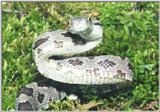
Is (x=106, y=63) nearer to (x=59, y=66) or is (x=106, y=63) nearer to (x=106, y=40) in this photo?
(x=59, y=66)

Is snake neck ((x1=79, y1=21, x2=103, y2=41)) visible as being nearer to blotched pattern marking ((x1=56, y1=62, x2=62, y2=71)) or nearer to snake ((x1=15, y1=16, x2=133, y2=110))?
snake ((x1=15, y1=16, x2=133, y2=110))

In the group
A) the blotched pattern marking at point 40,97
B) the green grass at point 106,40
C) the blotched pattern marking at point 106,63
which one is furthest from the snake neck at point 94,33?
the blotched pattern marking at point 40,97

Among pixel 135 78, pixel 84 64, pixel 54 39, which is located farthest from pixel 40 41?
pixel 135 78

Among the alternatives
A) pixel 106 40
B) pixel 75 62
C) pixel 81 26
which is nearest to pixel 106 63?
pixel 75 62

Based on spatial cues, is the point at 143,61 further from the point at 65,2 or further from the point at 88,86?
the point at 65,2

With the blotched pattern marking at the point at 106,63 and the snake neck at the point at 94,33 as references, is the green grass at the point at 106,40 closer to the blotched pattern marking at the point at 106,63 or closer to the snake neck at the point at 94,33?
the snake neck at the point at 94,33

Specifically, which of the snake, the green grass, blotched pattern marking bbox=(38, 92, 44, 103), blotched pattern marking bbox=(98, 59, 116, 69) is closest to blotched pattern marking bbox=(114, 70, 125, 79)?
the snake
